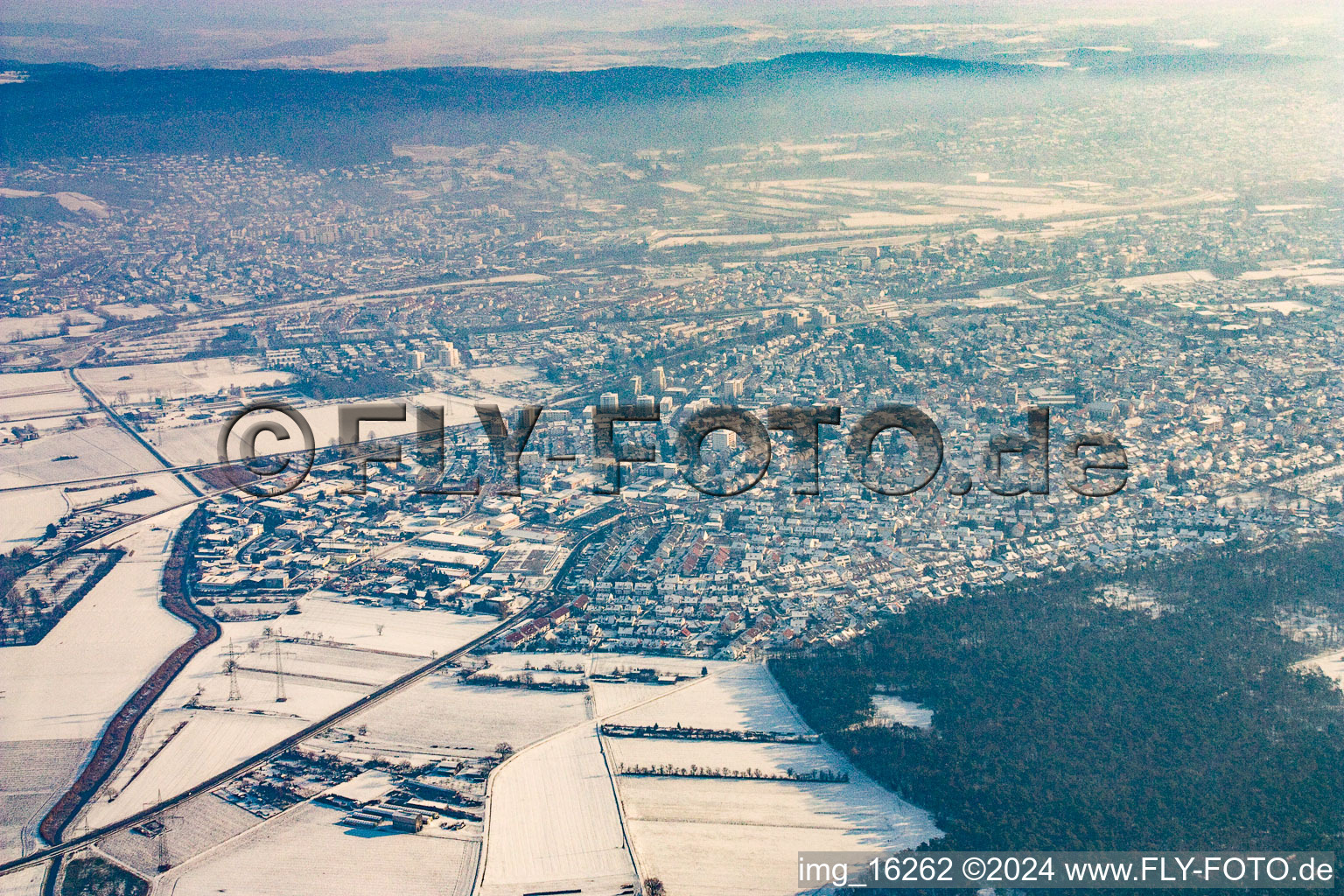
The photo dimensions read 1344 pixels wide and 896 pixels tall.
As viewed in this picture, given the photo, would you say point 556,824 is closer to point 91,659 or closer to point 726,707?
point 726,707

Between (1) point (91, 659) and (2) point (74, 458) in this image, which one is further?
(2) point (74, 458)

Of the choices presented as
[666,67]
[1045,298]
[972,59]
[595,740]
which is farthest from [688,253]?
[595,740]

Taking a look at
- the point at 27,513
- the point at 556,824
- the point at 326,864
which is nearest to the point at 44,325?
the point at 27,513

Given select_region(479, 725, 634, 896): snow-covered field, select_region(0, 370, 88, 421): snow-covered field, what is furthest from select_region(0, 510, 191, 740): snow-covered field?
select_region(0, 370, 88, 421): snow-covered field

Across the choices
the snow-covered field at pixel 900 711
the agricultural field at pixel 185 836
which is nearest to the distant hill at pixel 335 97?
the snow-covered field at pixel 900 711

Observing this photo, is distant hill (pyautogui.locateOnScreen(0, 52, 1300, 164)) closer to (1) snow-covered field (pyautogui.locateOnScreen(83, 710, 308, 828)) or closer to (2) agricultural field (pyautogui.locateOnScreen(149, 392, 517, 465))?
(2) agricultural field (pyautogui.locateOnScreen(149, 392, 517, 465))

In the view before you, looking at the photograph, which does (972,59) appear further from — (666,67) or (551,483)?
(551,483)
